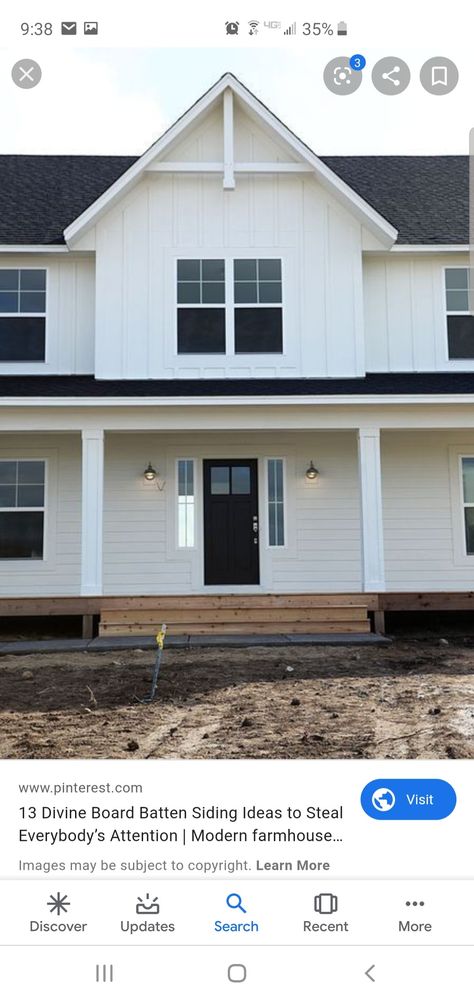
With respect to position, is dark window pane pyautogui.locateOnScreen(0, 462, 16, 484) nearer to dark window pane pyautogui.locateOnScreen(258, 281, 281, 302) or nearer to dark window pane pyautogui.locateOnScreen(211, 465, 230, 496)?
dark window pane pyautogui.locateOnScreen(211, 465, 230, 496)

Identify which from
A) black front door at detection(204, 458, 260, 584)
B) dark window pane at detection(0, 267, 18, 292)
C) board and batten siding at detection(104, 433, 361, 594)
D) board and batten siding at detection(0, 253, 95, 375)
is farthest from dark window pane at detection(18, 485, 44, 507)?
dark window pane at detection(0, 267, 18, 292)

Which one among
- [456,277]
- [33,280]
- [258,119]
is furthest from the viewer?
[456,277]

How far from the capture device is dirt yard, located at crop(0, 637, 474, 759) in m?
3.33

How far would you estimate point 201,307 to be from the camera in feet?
29.6

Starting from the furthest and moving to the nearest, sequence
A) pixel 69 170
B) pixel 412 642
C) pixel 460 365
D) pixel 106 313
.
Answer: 1. pixel 69 170
2. pixel 460 365
3. pixel 106 313
4. pixel 412 642

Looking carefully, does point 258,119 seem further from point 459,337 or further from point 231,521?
point 231,521

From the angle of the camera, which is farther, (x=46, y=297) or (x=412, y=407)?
(x=46, y=297)

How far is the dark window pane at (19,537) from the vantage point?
9.03 m
